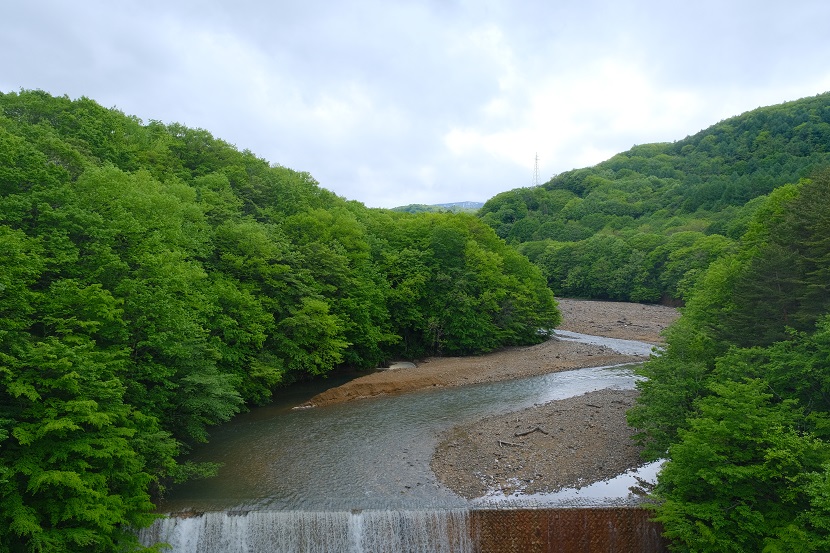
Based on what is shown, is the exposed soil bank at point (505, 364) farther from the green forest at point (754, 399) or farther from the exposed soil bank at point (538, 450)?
the green forest at point (754, 399)

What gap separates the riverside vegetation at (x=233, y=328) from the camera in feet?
39.9

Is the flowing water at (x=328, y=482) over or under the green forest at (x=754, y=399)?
under

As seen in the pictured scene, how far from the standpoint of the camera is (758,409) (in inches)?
528

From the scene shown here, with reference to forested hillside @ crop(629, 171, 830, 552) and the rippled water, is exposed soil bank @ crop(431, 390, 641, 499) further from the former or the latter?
forested hillside @ crop(629, 171, 830, 552)

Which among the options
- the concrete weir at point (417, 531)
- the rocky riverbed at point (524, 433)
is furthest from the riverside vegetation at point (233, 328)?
the rocky riverbed at point (524, 433)

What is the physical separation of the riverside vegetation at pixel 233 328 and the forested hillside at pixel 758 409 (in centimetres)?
7

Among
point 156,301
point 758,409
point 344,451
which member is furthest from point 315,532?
point 758,409

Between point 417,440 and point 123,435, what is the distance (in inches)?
490

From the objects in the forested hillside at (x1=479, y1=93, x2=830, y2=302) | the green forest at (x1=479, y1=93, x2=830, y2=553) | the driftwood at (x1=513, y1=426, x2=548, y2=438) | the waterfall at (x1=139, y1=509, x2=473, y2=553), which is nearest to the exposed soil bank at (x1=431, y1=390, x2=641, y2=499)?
the driftwood at (x1=513, y1=426, x2=548, y2=438)

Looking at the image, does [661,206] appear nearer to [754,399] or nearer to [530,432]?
[530,432]

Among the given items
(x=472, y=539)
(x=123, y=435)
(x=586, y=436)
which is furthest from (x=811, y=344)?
(x=123, y=435)

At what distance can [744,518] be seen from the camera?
12.3 meters

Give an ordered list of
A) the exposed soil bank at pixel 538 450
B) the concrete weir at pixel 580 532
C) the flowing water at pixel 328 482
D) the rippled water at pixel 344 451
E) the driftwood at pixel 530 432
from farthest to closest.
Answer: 1. the driftwood at pixel 530 432
2. the exposed soil bank at pixel 538 450
3. the rippled water at pixel 344 451
4. the flowing water at pixel 328 482
5. the concrete weir at pixel 580 532

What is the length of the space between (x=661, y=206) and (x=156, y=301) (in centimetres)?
12499
